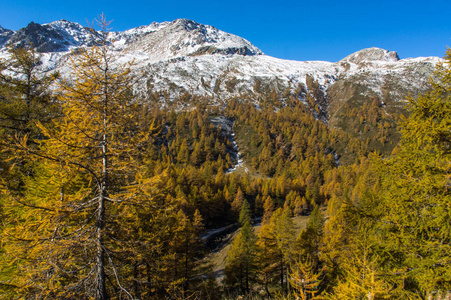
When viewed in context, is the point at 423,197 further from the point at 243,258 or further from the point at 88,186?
the point at 243,258

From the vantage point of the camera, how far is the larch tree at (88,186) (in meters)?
4.60

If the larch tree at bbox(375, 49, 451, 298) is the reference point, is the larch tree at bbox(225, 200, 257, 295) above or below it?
below

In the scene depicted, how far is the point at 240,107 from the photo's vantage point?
175 meters

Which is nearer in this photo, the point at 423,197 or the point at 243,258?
the point at 423,197

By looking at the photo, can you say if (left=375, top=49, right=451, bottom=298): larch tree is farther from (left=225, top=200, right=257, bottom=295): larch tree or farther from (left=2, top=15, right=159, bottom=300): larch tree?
(left=225, top=200, right=257, bottom=295): larch tree

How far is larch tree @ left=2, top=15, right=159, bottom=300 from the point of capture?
460 cm

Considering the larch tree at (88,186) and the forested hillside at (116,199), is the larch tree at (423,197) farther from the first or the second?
the larch tree at (88,186)

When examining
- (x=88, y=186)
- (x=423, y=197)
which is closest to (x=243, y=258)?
(x=423, y=197)

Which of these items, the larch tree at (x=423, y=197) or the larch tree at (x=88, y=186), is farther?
the larch tree at (x=423, y=197)

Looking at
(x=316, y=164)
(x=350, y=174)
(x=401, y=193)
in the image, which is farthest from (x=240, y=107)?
(x=401, y=193)

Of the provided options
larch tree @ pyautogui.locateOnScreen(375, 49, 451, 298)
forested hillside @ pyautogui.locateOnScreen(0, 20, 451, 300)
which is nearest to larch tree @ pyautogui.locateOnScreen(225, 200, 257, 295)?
forested hillside @ pyautogui.locateOnScreen(0, 20, 451, 300)

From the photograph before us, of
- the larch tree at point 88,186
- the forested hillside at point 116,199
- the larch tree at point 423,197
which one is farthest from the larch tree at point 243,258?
the larch tree at point 88,186

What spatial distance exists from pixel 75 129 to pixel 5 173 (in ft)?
25.3

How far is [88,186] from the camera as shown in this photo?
19.4 feet
